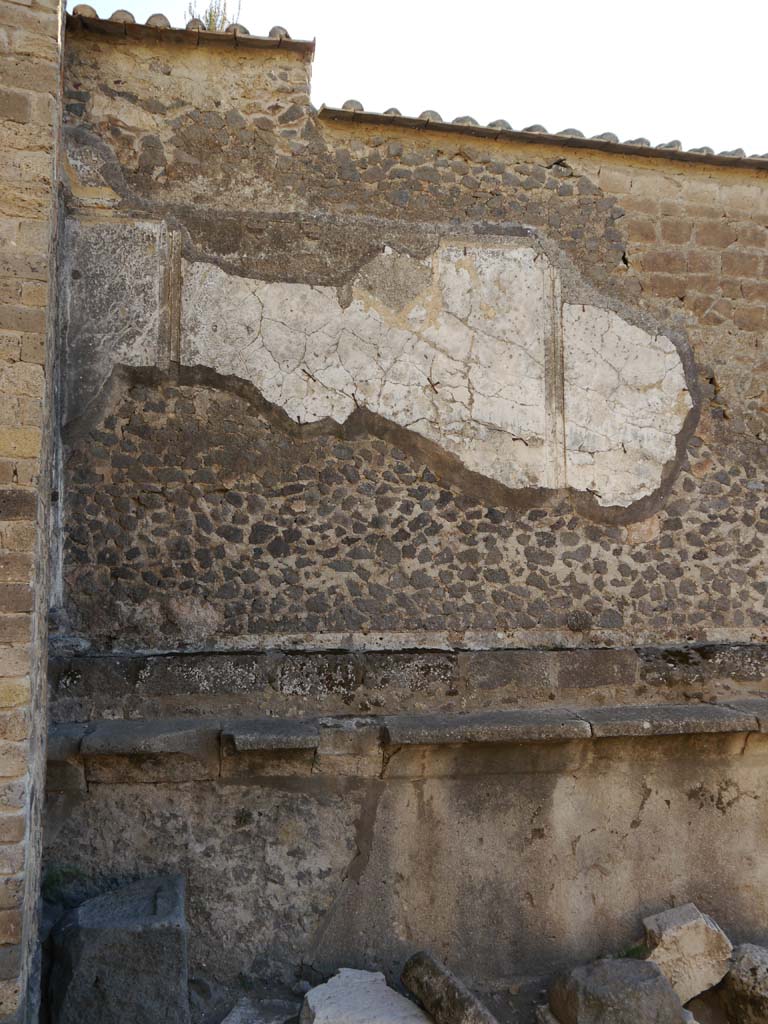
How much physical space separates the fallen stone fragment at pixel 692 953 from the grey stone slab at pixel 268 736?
6.39ft

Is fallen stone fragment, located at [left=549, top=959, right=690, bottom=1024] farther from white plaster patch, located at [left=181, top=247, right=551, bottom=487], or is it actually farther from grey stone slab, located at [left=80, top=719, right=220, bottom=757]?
white plaster patch, located at [left=181, top=247, right=551, bottom=487]

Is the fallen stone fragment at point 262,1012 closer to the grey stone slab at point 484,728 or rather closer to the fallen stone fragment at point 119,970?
the fallen stone fragment at point 119,970

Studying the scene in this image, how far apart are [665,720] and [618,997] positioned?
1.35 m

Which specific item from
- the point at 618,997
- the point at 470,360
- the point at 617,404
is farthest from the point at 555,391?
the point at 618,997

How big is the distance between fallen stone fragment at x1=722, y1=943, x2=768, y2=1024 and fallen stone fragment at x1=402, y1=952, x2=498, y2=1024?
1.35 m

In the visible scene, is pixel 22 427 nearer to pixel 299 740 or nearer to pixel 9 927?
pixel 9 927

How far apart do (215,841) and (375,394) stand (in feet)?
7.85

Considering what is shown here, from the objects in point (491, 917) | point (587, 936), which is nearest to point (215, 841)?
point (491, 917)

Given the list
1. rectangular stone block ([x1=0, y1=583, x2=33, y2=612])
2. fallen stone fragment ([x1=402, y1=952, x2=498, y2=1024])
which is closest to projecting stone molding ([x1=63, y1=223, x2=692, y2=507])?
rectangular stone block ([x1=0, y1=583, x2=33, y2=612])

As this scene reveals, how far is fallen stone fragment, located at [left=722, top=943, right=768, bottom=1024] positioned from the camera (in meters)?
4.62

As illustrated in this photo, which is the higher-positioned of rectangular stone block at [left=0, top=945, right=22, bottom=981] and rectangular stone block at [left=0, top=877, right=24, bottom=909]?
rectangular stone block at [left=0, top=877, right=24, bottom=909]

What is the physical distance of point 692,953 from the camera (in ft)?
15.8

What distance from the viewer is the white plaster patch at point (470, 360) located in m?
5.30

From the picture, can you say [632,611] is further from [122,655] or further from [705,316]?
[122,655]
